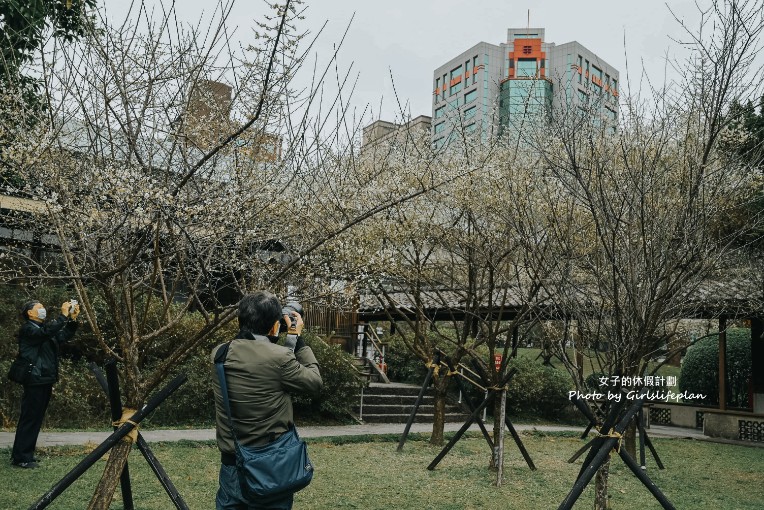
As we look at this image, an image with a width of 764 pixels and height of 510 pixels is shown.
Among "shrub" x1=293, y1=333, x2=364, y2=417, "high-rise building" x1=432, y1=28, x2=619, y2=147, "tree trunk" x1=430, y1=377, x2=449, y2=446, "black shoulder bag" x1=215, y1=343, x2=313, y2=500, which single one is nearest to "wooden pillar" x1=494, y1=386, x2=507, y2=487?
"tree trunk" x1=430, y1=377, x2=449, y2=446

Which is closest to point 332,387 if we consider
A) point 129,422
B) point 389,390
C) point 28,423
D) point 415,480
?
point 389,390

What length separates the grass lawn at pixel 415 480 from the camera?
21.5ft

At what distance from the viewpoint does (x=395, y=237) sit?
9367 mm

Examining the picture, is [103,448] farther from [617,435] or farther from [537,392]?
[537,392]

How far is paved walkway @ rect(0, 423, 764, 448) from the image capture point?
8977 mm

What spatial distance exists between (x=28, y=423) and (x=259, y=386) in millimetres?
4932

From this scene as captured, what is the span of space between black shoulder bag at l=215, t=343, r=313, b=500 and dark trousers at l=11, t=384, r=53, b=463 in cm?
468

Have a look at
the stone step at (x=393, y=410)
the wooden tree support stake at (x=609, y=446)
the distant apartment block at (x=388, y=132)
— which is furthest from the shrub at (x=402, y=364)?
the wooden tree support stake at (x=609, y=446)

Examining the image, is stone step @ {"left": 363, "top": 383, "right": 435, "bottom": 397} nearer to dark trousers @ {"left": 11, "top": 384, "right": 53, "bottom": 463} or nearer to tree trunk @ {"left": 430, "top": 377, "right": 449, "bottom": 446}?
tree trunk @ {"left": 430, "top": 377, "right": 449, "bottom": 446}

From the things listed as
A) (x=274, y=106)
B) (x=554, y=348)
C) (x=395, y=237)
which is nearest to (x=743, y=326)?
(x=395, y=237)

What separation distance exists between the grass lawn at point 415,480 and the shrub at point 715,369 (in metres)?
6.64

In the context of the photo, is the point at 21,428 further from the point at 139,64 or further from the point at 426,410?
the point at 426,410

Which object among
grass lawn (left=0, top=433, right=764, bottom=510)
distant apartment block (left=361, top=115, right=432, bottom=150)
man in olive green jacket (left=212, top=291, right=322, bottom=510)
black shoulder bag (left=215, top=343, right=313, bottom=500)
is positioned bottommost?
grass lawn (left=0, top=433, right=764, bottom=510)

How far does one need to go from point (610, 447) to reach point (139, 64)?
4245mm
